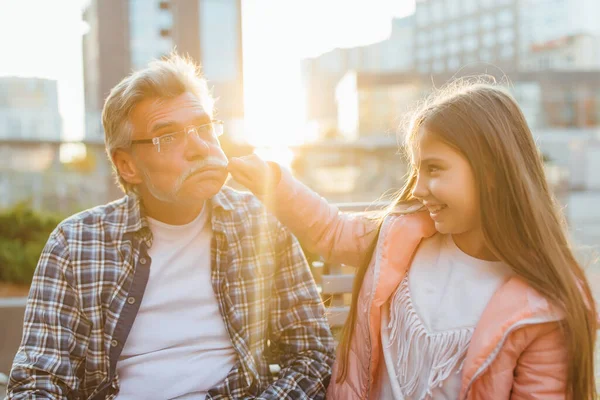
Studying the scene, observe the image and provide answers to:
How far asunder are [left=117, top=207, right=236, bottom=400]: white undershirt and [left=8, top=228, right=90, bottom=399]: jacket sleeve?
190 millimetres

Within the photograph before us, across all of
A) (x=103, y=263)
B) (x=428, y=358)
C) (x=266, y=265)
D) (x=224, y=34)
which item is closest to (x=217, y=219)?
(x=266, y=265)

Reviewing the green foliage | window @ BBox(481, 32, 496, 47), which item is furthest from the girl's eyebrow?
window @ BBox(481, 32, 496, 47)

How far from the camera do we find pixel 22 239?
21.4 ft

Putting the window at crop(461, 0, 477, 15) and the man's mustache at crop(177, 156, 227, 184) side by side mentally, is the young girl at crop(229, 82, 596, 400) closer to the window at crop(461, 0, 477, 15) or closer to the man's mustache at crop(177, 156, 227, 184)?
the man's mustache at crop(177, 156, 227, 184)

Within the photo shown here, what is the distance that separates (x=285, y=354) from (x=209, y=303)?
39 centimetres

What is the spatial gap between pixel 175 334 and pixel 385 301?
851 millimetres

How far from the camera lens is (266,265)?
7.76 feet

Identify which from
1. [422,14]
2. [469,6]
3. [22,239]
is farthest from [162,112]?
[422,14]

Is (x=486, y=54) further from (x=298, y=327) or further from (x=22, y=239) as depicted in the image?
(x=298, y=327)

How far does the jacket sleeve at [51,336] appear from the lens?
2.00m

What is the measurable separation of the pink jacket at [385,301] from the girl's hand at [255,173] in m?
0.04

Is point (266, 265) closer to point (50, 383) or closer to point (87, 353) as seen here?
point (87, 353)

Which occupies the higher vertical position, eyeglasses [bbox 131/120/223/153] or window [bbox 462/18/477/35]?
window [bbox 462/18/477/35]

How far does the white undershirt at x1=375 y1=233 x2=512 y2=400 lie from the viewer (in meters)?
1.78
